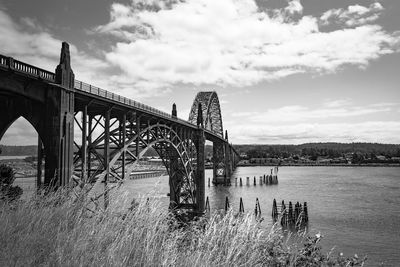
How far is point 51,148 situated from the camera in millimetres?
14930

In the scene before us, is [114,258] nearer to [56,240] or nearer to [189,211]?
[56,240]

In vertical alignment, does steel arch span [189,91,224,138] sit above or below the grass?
above

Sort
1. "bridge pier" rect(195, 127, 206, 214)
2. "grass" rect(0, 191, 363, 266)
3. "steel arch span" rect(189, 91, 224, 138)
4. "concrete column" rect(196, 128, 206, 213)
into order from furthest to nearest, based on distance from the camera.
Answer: "steel arch span" rect(189, 91, 224, 138)
"concrete column" rect(196, 128, 206, 213)
"bridge pier" rect(195, 127, 206, 214)
"grass" rect(0, 191, 363, 266)

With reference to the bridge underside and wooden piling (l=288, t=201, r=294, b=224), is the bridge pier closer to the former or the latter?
the bridge underside

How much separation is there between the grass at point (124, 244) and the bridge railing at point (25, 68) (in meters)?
8.39

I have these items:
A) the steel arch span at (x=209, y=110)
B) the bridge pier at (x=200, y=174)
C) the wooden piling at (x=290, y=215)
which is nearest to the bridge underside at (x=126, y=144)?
the bridge pier at (x=200, y=174)

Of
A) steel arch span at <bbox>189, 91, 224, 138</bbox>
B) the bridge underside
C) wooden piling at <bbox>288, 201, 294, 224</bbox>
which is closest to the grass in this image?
the bridge underside

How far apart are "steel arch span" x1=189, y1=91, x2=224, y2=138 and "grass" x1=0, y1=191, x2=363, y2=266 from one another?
251 ft

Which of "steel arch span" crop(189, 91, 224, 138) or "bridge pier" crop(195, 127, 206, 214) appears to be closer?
"bridge pier" crop(195, 127, 206, 214)

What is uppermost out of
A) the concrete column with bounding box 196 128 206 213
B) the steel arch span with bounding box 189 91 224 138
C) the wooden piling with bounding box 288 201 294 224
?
the steel arch span with bounding box 189 91 224 138

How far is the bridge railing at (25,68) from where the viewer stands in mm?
13170

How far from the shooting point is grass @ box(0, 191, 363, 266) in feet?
15.6

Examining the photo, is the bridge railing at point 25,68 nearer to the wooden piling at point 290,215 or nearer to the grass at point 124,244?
the grass at point 124,244

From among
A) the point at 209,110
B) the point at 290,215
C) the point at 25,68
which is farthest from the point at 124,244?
the point at 209,110
